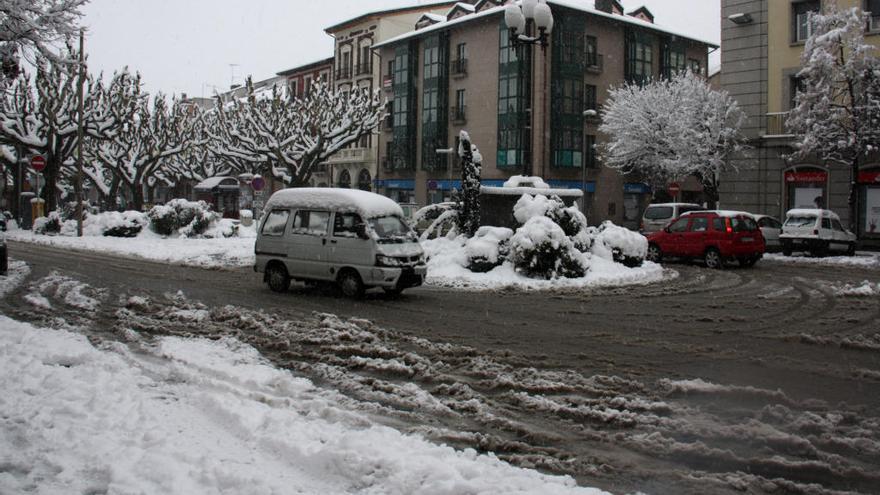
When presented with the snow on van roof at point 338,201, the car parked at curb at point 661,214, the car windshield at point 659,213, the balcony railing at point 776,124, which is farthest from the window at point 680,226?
the balcony railing at point 776,124

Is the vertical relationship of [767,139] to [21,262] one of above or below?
above

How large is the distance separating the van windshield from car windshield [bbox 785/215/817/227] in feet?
55.8

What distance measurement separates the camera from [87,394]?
6152 mm

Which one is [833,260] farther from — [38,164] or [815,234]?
[38,164]

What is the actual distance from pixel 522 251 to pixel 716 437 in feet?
37.5

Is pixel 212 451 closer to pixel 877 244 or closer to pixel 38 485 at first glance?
pixel 38 485

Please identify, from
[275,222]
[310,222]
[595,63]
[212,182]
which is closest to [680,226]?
[310,222]

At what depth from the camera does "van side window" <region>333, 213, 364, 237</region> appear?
13375 mm

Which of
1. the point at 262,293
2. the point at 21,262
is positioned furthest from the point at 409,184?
the point at 262,293

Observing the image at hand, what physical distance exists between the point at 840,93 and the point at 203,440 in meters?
29.0

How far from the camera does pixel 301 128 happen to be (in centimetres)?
3822

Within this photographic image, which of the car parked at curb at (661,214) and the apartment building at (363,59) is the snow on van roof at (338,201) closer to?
the car parked at curb at (661,214)

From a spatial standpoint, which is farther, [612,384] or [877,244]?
[877,244]

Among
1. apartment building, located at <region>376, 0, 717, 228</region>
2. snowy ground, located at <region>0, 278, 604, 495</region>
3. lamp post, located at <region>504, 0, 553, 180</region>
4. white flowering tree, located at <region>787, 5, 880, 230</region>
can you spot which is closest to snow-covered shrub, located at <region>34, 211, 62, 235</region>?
apartment building, located at <region>376, 0, 717, 228</region>
